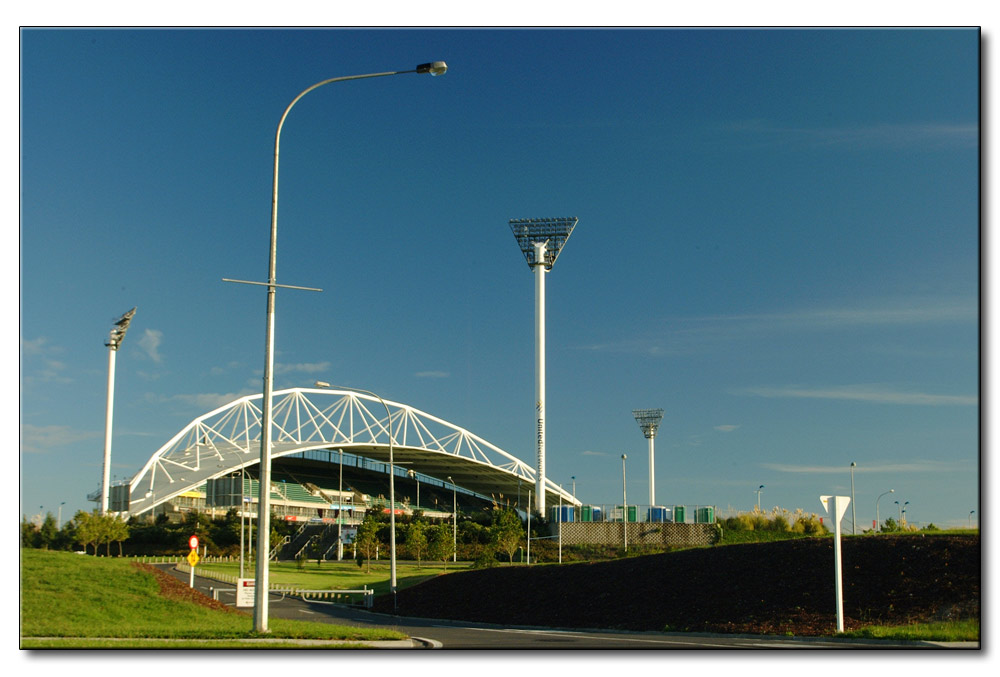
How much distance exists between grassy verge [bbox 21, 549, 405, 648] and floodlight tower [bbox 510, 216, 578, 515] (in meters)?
66.1

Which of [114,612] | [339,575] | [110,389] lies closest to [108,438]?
[110,389]

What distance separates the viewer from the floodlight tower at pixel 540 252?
94.6m

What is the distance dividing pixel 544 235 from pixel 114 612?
252ft

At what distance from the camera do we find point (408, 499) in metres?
136

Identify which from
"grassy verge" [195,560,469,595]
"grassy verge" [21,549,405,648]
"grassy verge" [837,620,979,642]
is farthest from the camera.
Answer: "grassy verge" [195,560,469,595]

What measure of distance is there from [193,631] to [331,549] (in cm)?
7989

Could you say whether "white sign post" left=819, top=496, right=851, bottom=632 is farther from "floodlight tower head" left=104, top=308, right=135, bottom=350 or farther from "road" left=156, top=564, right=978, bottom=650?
"floodlight tower head" left=104, top=308, right=135, bottom=350

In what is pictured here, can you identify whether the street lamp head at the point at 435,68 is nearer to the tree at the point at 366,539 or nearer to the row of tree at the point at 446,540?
the row of tree at the point at 446,540

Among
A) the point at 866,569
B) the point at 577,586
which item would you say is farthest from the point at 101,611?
the point at 866,569

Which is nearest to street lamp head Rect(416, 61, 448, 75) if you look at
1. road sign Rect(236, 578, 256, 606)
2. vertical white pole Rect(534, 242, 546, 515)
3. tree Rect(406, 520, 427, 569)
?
road sign Rect(236, 578, 256, 606)

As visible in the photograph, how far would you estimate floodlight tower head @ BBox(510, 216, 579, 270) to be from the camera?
9494cm

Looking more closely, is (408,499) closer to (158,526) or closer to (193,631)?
(158,526)

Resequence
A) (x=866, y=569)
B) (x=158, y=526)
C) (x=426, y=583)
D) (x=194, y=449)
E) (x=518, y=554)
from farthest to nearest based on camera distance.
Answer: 1. (x=194, y=449)
2. (x=158, y=526)
3. (x=518, y=554)
4. (x=426, y=583)
5. (x=866, y=569)

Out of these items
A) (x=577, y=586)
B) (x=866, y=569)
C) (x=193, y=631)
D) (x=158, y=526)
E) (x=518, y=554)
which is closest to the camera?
(x=193, y=631)
